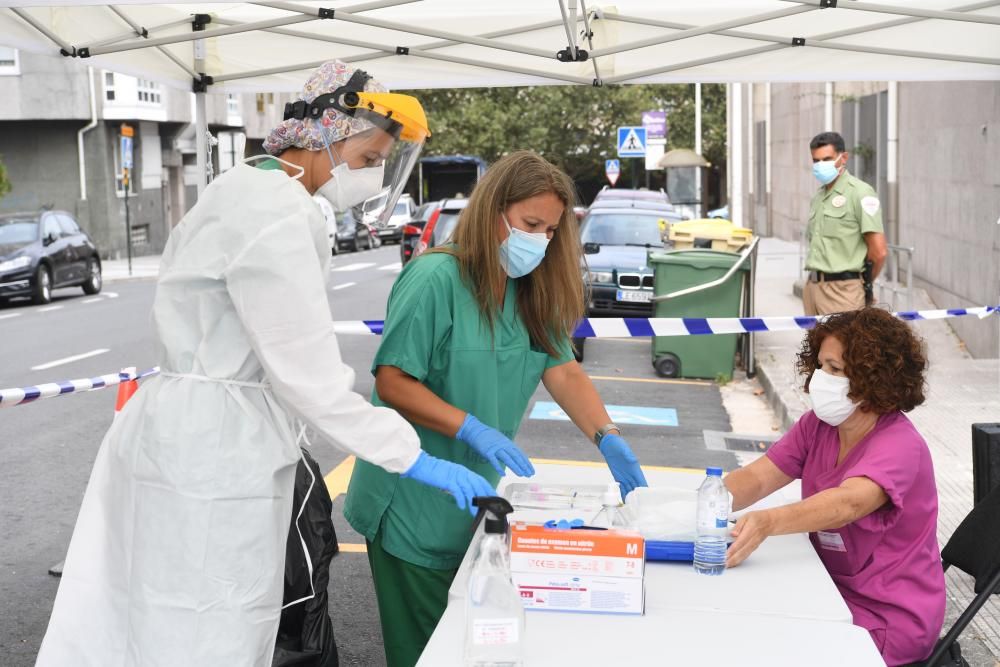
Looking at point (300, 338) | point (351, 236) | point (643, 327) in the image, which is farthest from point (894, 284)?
point (351, 236)

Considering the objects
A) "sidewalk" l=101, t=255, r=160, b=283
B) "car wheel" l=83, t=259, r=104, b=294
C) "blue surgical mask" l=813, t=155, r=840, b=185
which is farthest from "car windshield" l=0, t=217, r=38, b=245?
"blue surgical mask" l=813, t=155, r=840, b=185

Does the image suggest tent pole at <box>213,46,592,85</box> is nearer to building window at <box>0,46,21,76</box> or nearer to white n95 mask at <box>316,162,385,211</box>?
white n95 mask at <box>316,162,385,211</box>

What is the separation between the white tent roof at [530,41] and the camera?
6691 millimetres

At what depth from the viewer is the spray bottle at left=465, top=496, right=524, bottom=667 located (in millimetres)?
2561

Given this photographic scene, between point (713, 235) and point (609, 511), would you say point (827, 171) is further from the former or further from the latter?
point (609, 511)

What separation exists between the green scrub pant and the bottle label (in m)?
0.98

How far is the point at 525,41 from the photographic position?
7.23m

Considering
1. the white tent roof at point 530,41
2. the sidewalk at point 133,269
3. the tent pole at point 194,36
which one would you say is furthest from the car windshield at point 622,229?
the sidewalk at point 133,269

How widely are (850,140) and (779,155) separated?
1278cm

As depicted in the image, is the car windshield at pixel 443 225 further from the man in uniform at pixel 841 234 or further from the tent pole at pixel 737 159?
the tent pole at pixel 737 159

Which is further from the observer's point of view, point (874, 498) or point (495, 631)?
point (874, 498)

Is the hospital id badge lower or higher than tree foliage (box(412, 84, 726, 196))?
lower

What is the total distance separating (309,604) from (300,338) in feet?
4.29

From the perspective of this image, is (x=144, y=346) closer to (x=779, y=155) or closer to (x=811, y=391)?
(x=811, y=391)
